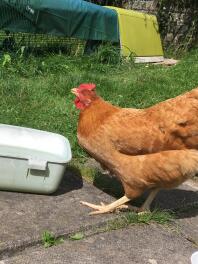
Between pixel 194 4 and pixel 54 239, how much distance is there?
9644 mm

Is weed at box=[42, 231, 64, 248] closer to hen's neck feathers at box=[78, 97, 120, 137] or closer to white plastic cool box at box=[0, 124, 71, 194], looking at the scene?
white plastic cool box at box=[0, 124, 71, 194]

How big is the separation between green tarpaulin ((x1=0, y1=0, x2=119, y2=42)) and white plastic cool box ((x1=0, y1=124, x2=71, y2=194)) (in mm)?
4185

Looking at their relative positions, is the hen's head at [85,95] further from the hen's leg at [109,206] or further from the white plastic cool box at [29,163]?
the hen's leg at [109,206]

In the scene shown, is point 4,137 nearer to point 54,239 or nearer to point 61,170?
point 61,170

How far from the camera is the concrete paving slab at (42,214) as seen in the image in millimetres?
2895

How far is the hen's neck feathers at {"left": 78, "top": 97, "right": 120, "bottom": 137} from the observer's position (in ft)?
11.4

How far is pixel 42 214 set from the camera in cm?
323

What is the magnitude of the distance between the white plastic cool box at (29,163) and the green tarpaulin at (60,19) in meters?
4.19

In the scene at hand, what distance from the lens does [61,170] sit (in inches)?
136

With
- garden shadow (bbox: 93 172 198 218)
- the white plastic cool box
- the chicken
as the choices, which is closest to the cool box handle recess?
the white plastic cool box

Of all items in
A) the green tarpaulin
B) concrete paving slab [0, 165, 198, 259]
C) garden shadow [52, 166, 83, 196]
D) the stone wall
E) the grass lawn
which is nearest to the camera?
concrete paving slab [0, 165, 198, 259]

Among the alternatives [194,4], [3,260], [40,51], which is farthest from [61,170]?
[194,4]

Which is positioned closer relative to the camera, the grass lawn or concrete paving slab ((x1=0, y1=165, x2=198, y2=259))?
concrete paving slab ((x1=0, y1=165, x2=198, y2=259))

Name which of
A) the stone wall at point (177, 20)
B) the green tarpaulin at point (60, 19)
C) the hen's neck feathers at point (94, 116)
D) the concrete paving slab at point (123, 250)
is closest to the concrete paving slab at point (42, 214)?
the concrete paving slab at point (123, 250)
